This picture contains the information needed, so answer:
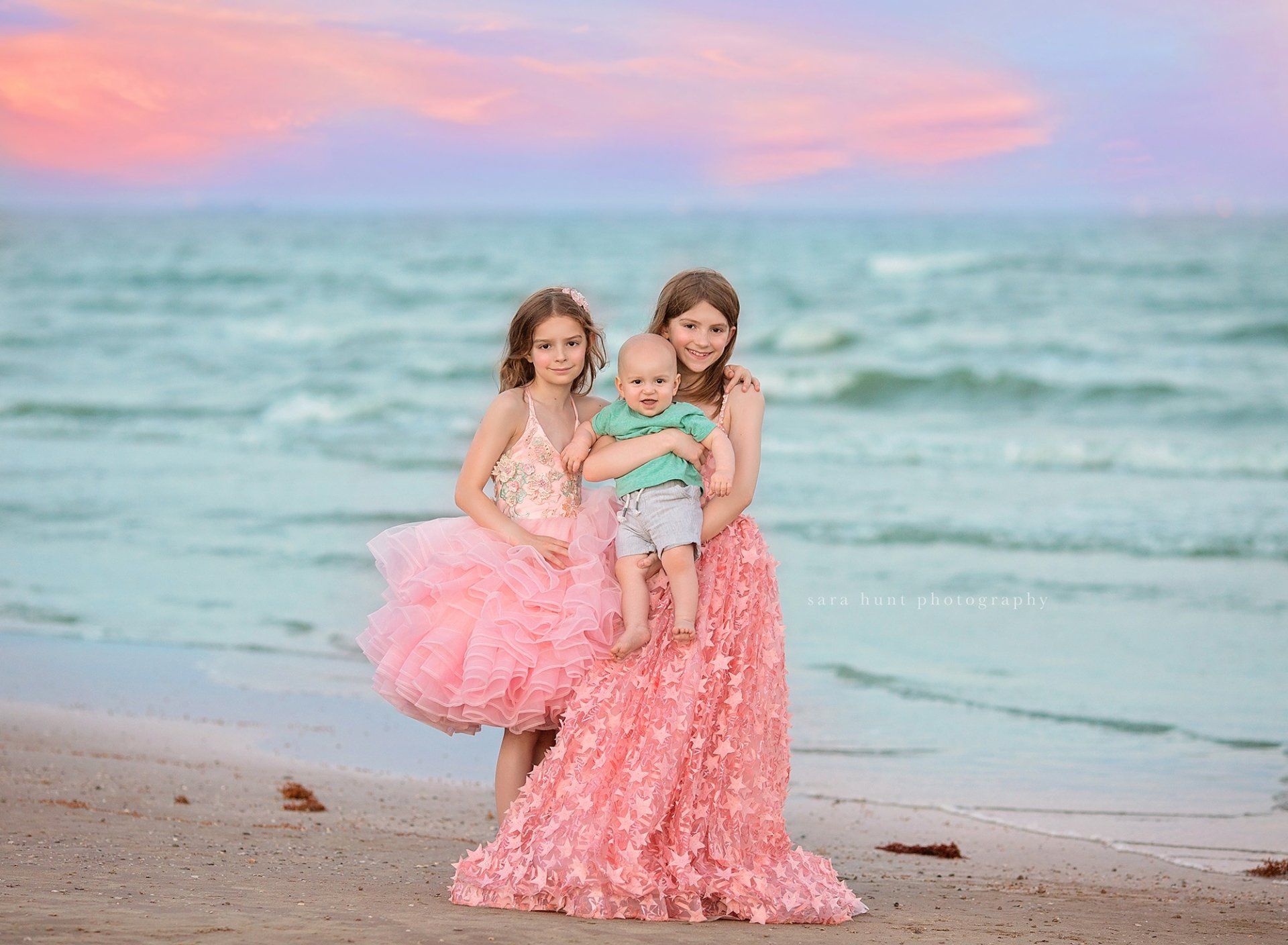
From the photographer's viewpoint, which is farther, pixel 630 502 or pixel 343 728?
pixel 343 728

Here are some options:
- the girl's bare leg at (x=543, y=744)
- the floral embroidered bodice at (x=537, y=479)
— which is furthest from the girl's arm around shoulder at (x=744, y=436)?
the girl's bare leg at (x=543, y=744)

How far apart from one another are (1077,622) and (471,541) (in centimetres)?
542

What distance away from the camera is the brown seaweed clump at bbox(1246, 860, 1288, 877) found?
484cm

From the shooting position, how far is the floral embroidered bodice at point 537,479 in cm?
425

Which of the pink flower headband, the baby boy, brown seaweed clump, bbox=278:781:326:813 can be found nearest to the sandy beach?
brown seaweed clump, bbox=278:781:326:813

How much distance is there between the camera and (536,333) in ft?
14.0

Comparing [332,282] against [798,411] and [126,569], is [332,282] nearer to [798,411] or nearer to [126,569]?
[798,411]

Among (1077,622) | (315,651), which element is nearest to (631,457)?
(315,651)

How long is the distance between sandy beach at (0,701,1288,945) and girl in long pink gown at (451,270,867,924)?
0.35ft

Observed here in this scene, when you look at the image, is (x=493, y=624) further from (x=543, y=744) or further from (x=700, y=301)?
(x=700, y=301)

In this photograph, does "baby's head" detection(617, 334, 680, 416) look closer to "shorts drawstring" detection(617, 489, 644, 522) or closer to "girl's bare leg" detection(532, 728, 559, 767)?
"shorts drawstring" detection(617, 489, 644, 522)

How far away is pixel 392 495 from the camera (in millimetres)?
12508

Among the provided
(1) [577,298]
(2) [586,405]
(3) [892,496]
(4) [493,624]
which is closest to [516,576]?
(4) [493,624]

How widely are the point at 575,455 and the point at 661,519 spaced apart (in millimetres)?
401
